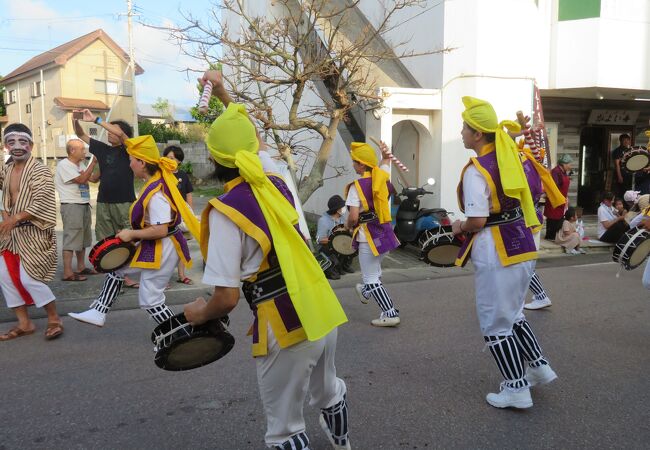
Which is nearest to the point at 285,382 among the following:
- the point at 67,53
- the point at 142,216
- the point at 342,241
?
the point at 142,216

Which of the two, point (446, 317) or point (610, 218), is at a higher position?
point (610, 218)

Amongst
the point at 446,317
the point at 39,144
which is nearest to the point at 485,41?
the point at 446,317

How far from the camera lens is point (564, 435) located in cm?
332

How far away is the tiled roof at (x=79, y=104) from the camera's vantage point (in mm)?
33875

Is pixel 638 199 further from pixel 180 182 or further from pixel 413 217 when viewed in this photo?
pixel 180 182

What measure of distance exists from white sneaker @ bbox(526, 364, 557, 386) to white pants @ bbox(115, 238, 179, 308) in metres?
2.92

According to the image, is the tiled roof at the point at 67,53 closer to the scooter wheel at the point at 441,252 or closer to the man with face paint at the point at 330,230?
the man with face paint at the point at 330,230

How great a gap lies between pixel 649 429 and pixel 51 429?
146 inches

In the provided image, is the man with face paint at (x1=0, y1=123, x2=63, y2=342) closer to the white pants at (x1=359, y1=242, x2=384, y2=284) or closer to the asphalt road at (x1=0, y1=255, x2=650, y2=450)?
the asphalt road at (x1=0, y1=255, x2=650, y2=450)

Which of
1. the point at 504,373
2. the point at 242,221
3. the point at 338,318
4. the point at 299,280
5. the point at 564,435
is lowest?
the point at 564,435

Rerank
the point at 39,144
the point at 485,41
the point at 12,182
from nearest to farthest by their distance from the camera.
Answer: the point at 12,182 → the point at 485,41 → the point at 39,144

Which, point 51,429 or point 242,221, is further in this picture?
point 51,429

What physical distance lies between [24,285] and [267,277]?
353 centimetres

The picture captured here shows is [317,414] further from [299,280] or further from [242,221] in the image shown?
[242,221]
